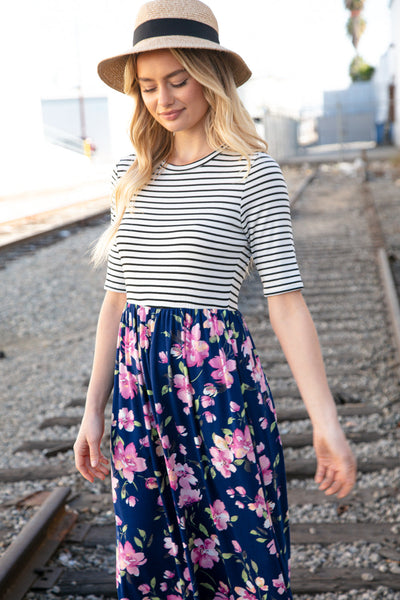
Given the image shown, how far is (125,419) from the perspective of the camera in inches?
71.0

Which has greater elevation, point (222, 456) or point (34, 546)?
point (222, 456)

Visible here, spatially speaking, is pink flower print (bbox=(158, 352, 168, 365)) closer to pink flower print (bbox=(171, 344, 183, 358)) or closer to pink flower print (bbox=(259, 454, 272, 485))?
pink flower print (bbox=(171, 344, 183, 358))

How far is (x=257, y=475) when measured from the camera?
172 cm

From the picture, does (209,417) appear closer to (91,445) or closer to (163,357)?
(163,357)

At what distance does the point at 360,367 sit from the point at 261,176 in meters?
4.04

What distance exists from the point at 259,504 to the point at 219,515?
4.4 inches

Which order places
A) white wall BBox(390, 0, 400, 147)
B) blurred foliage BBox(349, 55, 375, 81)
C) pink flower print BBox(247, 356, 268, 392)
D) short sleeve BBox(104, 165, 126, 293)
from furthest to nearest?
blurred foliage BBox(349, 55, 375, 81), white wall BBox(390, 0, 400, 147), short sleeve BBox(104, 165, 126, 293), pink flower print BBox(247, 356, 268, 392)

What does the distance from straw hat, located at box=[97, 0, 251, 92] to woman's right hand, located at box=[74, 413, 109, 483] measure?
1.00 metres

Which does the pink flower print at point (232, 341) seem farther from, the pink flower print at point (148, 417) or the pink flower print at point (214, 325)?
the pink flower print at point (148, 417)

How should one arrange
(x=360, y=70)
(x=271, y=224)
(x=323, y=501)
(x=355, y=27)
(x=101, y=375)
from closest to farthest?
(x=271, y=224) < (x=101, y=375) < (x=323, y=501) < (x=355, y=27) < (x=360, y=70)

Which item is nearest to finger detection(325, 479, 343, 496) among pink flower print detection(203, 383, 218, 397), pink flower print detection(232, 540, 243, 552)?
pink flower print detection(232, 540, 243, 552)

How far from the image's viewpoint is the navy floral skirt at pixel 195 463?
171 centimetres

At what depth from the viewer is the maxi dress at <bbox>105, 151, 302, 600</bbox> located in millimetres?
1694

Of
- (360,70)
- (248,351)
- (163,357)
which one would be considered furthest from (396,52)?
(163,357)
